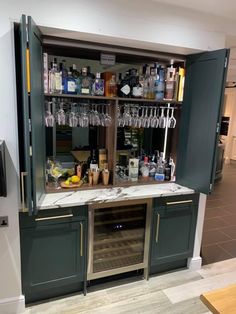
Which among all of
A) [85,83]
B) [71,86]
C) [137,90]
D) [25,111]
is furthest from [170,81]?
[25,111]

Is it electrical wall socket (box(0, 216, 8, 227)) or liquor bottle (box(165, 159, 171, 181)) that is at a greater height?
liquor bottle (box(165, 159, 171, 181))

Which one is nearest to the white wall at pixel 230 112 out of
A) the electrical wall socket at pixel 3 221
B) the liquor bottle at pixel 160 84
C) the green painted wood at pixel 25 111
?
the liquor bottle at pixel 160 84

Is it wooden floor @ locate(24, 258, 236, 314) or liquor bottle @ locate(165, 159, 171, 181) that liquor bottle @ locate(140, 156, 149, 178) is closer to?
liquor bottle @ locate(165, 159, 171, 181)

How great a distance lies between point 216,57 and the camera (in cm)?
220

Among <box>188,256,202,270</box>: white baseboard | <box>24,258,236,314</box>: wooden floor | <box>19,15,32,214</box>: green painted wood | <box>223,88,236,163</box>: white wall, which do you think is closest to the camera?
<box>19,15,32,214</box>: green painted wood

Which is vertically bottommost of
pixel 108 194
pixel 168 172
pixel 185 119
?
pixel 108 194

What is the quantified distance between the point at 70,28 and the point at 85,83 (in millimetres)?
509

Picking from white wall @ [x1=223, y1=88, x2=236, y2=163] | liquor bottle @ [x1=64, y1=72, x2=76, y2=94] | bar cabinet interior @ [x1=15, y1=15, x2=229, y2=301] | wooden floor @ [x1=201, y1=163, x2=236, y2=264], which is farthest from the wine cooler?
white wall @ [x1=223, y1=88, x2=236, y2=163]

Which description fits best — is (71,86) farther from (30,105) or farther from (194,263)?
(194,263)

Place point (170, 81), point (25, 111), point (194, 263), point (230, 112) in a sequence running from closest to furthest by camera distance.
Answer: point (25, 111)
point (170, 81)
point (194, 263)
point (230, 112)

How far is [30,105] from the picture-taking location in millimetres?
1665

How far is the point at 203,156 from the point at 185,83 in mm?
772

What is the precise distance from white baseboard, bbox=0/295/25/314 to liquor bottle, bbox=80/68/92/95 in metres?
1.87

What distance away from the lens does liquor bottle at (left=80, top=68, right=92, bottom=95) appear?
91.0 inches
